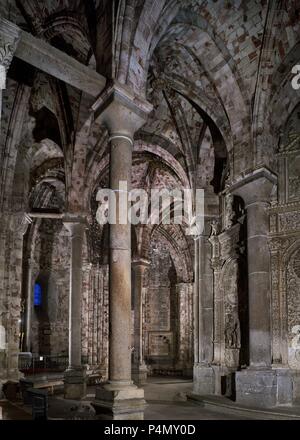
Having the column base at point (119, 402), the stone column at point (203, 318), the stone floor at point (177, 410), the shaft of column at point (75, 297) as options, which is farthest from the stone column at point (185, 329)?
the column base at point (119, 402)

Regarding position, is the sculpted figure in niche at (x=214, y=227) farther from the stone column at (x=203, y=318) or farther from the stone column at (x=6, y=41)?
the stone column at (x=6, y=41)

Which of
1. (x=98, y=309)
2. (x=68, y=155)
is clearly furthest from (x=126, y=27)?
(x=98, y=309)

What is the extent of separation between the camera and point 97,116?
29.3 feet

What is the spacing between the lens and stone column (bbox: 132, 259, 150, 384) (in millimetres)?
20719

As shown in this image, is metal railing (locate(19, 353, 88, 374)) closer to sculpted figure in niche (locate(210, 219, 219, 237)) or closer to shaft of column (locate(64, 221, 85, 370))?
shaft of column (locate(64, 221, 85, 370))

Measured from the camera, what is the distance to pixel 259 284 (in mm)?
11242

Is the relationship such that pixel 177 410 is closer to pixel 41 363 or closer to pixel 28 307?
pixel 28 307

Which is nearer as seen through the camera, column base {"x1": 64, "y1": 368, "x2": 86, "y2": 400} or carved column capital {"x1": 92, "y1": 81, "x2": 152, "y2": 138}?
carved column capital {"x1": 92, "y1": 81, "x2": 152, "y2": 138}

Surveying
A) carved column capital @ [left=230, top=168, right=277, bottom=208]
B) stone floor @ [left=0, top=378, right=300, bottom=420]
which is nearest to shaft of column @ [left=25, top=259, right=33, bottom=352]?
stone floor @ [left=0, top=378, right=300, bottom=420]

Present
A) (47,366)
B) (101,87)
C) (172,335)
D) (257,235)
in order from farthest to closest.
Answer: (172,335) → (47,366) → (257,235) → (101,87)

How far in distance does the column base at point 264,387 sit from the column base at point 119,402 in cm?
Answer: 384

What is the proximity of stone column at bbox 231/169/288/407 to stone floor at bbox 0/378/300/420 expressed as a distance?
17.1 inches

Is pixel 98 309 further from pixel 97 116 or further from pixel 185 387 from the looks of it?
pixel 97 116

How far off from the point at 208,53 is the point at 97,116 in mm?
4207
